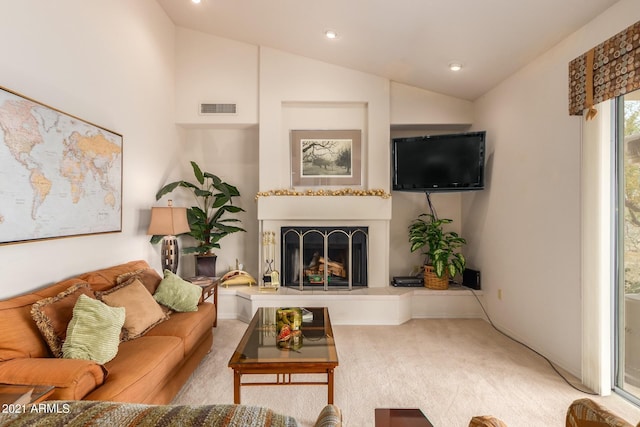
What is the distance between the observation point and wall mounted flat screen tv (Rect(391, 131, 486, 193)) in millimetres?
3801

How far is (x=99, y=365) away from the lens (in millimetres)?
1591

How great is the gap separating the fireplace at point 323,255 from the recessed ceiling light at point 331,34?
2204 millimetres

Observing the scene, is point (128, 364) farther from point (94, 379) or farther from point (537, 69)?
point (537, 69)

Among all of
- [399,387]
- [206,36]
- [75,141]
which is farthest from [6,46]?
[399,387]

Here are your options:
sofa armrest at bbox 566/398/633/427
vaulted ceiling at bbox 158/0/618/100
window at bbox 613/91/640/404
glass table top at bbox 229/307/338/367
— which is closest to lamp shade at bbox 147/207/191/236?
glass table top at bbox 229/307/338/367

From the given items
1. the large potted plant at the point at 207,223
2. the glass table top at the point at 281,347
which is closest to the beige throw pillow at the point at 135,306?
the glass table top at the point at 281,347

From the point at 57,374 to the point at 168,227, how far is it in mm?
1888

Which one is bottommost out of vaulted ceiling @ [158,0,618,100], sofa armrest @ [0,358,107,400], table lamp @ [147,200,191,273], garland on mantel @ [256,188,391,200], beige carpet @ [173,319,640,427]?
beige carpet @ [173,319,640,427]

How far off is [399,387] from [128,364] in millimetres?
1809

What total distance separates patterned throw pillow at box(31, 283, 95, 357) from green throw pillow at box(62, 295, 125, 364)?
69 millimetres

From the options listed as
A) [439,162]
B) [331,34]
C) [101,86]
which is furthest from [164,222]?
[439,162]

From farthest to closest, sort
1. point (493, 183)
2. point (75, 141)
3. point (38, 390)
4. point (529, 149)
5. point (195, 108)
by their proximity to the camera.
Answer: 1. point (195, 108)
2. point (493, 183)
3. point (529, 149)
4. point (75, 141)
5. point (38, 390)

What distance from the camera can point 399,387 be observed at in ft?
7.89

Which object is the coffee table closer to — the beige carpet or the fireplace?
the beige carpet
